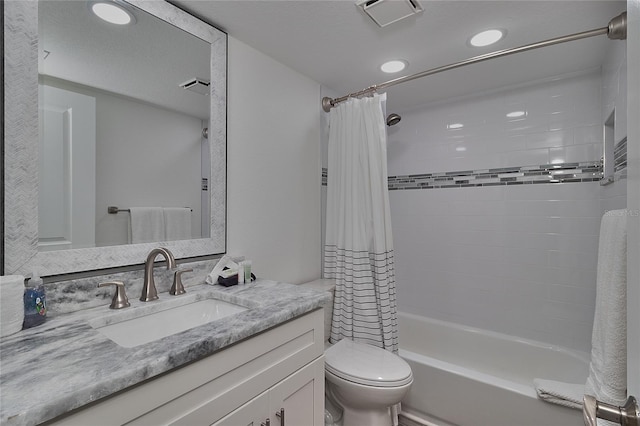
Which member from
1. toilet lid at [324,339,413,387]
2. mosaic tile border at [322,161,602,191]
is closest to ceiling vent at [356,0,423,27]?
mosaic tile border at [322,161,602,191]

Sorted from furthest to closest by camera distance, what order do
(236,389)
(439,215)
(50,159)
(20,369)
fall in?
(439,215) → (50,159) → (236,389) → (20,369)

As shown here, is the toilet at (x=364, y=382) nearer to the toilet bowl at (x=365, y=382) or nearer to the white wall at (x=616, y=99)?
the toilet bowl at (x=365, y=382)

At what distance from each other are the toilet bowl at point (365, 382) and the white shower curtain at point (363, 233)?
18 centimetres

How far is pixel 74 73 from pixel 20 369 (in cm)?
100

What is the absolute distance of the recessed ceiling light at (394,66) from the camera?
6.28ft

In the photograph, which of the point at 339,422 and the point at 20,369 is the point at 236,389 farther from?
the point at 339,422

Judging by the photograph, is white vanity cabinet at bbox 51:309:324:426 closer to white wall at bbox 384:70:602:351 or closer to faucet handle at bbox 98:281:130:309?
faucet handle at bbox 98:281:130:309

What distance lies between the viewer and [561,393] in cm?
147

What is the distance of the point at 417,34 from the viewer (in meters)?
1.59

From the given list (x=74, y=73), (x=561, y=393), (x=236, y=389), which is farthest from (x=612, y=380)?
(x=74, y=73)

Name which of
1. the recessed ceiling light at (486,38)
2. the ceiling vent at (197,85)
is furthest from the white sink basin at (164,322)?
the recessed ceiling light at (486,38)

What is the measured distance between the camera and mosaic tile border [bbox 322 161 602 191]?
2.02 meters

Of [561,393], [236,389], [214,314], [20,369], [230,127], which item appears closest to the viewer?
[20,369]

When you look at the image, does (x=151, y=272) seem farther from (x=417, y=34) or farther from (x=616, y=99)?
(x=616, y=99)
